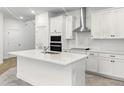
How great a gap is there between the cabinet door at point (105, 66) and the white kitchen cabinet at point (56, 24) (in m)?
2.27

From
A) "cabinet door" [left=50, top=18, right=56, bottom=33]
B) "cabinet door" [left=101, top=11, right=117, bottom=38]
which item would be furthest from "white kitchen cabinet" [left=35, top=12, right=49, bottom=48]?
"cabinet door" [left=101, top=11, right=117, bottom=38]

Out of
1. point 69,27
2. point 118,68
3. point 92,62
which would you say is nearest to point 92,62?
point 92,62

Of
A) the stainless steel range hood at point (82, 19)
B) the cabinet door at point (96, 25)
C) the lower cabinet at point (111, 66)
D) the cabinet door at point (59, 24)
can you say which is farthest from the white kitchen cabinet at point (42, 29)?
the lower cabinet at point (111, 66)

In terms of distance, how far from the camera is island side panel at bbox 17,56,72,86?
2.42m

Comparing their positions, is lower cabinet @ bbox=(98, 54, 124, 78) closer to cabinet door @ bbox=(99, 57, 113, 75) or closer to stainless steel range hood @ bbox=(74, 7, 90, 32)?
cabinet door @ bbox=(99, 57, 113, 75)

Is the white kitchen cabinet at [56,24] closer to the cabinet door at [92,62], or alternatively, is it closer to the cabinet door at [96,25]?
the cabinet door at [96,25]

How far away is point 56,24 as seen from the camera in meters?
5.18

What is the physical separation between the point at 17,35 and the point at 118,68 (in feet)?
22.7

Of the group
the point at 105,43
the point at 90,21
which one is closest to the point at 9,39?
the point at 90,21

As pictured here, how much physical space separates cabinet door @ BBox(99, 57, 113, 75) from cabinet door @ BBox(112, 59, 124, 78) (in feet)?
0.43

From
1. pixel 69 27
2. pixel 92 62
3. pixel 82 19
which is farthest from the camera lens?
pixel 69 27

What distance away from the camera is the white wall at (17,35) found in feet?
23.8

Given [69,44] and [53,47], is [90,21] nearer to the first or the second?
[69,44]

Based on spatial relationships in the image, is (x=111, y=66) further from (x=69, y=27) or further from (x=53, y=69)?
(x=69, y=27)
